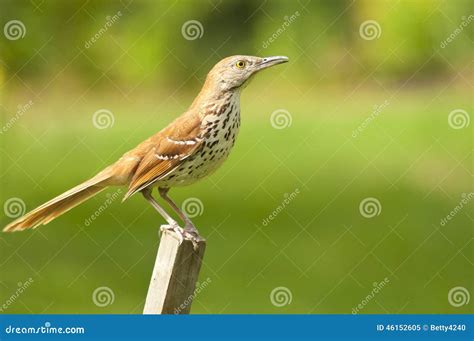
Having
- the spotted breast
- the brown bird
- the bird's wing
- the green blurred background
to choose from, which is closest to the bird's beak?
the brown bird

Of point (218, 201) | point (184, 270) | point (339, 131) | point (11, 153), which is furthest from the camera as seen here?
point (339, 131)

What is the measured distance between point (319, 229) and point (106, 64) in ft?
16.5

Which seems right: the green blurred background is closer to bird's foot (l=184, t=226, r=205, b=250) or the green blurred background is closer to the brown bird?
the brown bird

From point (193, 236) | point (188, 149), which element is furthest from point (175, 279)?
point (188, 149)

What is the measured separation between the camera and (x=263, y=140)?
16.0 meters

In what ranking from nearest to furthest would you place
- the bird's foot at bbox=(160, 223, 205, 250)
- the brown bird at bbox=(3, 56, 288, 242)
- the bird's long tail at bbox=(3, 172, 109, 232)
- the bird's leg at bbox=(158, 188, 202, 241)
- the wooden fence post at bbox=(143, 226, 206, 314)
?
the wooden fence post at bbox=(143, 226, 206, 314) < the bird's foot at bbox=(160, 223, 205, 250) < the bird's leg at bbox=(158, 188, 202, 241) < the bird's long tail at bbox=(3, 172, 109, 232) < the brown bird at bbox=(3, 56, 288, 242)

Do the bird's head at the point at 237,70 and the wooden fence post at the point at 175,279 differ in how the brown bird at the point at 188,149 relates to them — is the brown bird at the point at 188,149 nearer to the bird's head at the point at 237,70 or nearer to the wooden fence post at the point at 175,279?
the bird's head at the point at 237,70

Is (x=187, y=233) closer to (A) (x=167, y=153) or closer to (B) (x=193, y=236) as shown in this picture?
(B) (x=193, y=236)

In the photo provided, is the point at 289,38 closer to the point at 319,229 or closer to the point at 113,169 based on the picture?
the point at 319,229

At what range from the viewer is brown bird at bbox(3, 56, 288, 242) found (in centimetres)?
595

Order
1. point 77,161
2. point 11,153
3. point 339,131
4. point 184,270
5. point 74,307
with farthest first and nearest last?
1. point 339,131
2. point 77,161
3. point 11,153
4. point 74,307
5. point 184,270

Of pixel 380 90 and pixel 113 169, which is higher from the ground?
pixel 380 90

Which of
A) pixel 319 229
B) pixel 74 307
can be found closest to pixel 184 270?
pixel 74 307

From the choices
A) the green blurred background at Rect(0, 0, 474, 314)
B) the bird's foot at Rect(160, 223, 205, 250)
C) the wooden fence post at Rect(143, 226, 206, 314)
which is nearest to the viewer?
the wooden fence post at Rect(143, 226, 206, 314)
